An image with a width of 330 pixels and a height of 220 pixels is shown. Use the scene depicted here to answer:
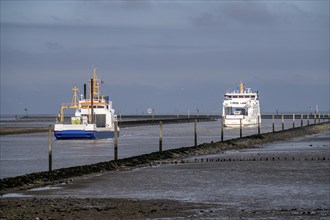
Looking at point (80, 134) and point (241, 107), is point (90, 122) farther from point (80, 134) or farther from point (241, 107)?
point (241, 107)

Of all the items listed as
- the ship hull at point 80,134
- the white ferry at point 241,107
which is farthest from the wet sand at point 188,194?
the white ferry at point 241,107

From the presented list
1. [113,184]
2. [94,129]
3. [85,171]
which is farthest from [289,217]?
[94,129]

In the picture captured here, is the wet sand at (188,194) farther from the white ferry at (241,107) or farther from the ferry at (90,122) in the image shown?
the white ferry at (241,107)

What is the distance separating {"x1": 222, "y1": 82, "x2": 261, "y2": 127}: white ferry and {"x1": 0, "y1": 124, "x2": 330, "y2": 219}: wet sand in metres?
78.7

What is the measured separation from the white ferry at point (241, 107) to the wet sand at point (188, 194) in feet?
258

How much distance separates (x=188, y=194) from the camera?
22.8 metres

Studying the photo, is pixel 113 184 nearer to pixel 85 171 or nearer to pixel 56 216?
pixel 85 171

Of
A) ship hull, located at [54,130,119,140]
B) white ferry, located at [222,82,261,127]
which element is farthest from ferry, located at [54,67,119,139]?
white ferry, located at [222,82,261,127]

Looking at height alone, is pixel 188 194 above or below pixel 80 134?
below

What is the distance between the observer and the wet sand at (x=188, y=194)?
1839cm

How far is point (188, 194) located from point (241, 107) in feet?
307

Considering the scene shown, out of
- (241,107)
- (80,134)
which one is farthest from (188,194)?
(241,107)

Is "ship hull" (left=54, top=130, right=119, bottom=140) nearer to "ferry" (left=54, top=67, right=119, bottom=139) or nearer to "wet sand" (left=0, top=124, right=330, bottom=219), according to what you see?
"ferry" (left=54, top=67, right=119, bottom=139)

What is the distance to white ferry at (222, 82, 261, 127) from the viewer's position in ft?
375
